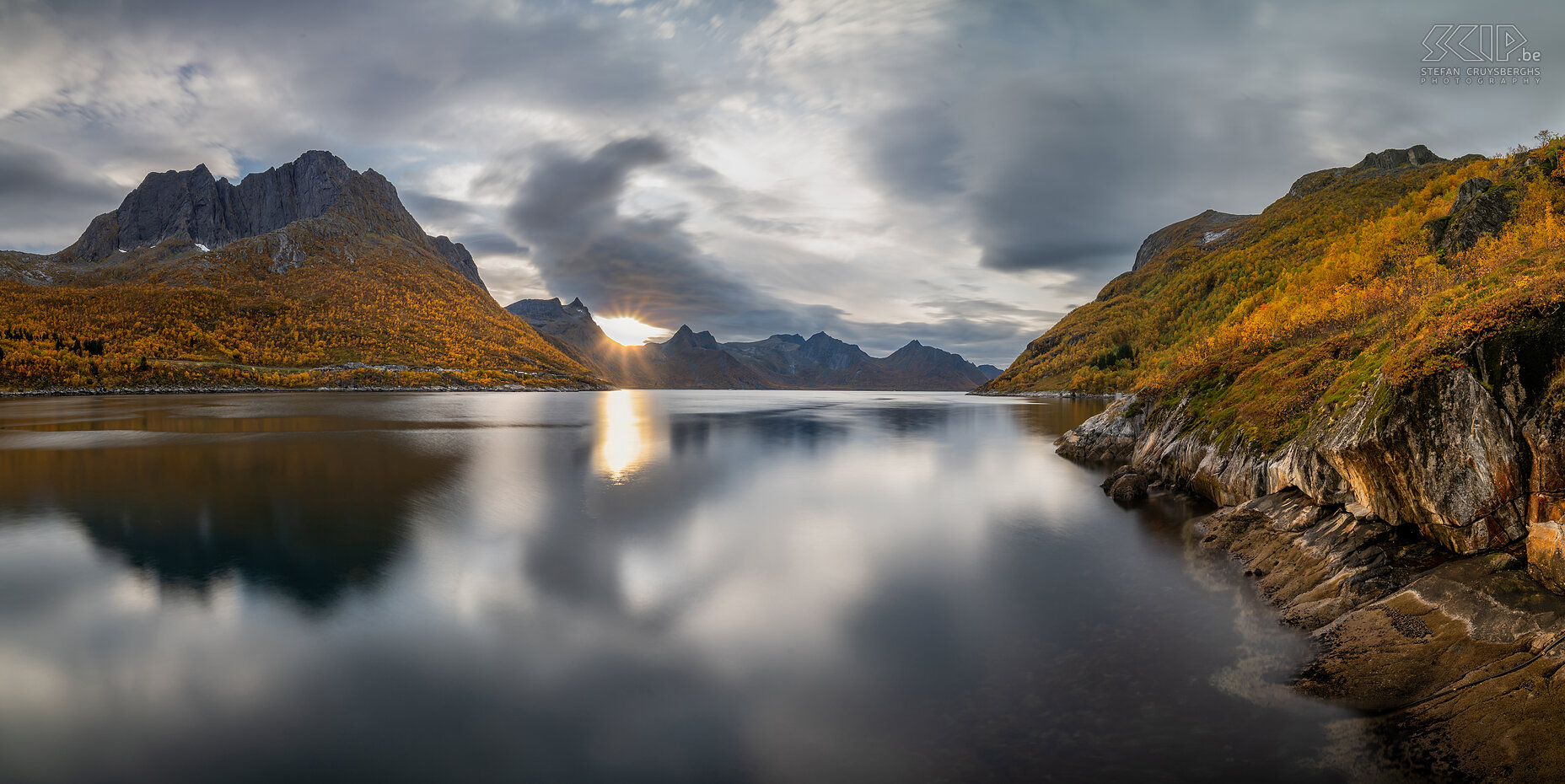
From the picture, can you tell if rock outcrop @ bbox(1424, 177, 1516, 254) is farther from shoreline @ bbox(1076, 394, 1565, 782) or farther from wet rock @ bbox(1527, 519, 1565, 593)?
wet rock @ bbox(1527, 519, 1565, 593)

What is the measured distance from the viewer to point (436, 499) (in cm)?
2367

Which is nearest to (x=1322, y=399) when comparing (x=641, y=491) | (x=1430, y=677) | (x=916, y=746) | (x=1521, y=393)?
(x=1521, y=393)

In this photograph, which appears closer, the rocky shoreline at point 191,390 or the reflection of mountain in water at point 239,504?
the reflection of mountain in water at point 239,504

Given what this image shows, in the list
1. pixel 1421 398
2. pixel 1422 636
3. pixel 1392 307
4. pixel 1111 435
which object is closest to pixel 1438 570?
pixel 1422 636

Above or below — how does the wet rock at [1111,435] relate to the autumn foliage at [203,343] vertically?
below

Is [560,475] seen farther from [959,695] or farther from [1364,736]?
[1364,736]

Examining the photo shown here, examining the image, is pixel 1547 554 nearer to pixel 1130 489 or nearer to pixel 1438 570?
pixel 1438 570

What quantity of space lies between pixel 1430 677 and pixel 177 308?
24677cm

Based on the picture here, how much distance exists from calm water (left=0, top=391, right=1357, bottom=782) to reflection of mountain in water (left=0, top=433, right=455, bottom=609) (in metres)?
0.17

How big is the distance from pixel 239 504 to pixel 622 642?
2095 cm

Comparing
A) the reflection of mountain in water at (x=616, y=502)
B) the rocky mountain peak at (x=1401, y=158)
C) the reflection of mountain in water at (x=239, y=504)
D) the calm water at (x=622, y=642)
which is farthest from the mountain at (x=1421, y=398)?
the rocky mountain peak at (x=1401, y=158)

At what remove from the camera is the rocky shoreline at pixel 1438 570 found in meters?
6.63

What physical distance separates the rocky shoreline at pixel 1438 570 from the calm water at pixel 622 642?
83 centimetres

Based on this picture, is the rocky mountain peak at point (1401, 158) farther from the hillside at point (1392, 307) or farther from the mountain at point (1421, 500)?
the mountain at point (1421, 500)
